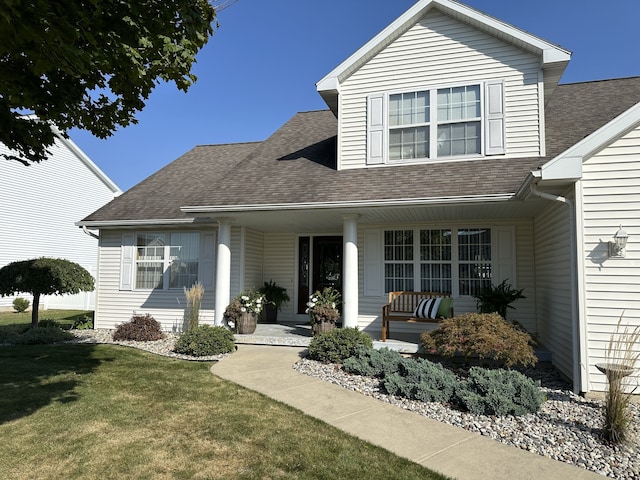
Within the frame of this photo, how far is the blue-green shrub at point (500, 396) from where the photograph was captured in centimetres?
489

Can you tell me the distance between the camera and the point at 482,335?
5.87 m

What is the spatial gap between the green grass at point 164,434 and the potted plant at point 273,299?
461cm

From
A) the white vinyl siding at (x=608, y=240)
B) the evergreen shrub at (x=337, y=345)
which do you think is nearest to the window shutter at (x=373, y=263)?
the evergreen shrub at (x=337, y=345)

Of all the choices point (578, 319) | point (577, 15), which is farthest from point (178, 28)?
point (577, 15)

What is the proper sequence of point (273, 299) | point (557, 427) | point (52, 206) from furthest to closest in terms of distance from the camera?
point (52, 206)
point (273, 299)
point (557, 427)

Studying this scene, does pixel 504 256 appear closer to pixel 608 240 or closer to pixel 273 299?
pixel 608 240

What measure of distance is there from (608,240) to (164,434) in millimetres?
Result: 5983

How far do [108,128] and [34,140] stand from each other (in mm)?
883

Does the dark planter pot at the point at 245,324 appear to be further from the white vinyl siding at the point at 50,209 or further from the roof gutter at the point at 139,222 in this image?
the white vinyl siding at the point at 50,209

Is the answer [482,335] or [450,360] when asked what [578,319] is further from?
[450,360]

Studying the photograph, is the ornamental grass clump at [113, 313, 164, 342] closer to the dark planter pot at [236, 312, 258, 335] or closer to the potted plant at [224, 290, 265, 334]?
the potted plant at [224, 290, 265, 334]

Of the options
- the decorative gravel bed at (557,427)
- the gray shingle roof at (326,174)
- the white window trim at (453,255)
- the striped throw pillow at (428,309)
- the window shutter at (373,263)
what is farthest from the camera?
the window shutter at (373,263)

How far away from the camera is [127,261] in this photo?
1134 centimetres

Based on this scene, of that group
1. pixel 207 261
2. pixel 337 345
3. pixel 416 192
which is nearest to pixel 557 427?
pixel 337 345
